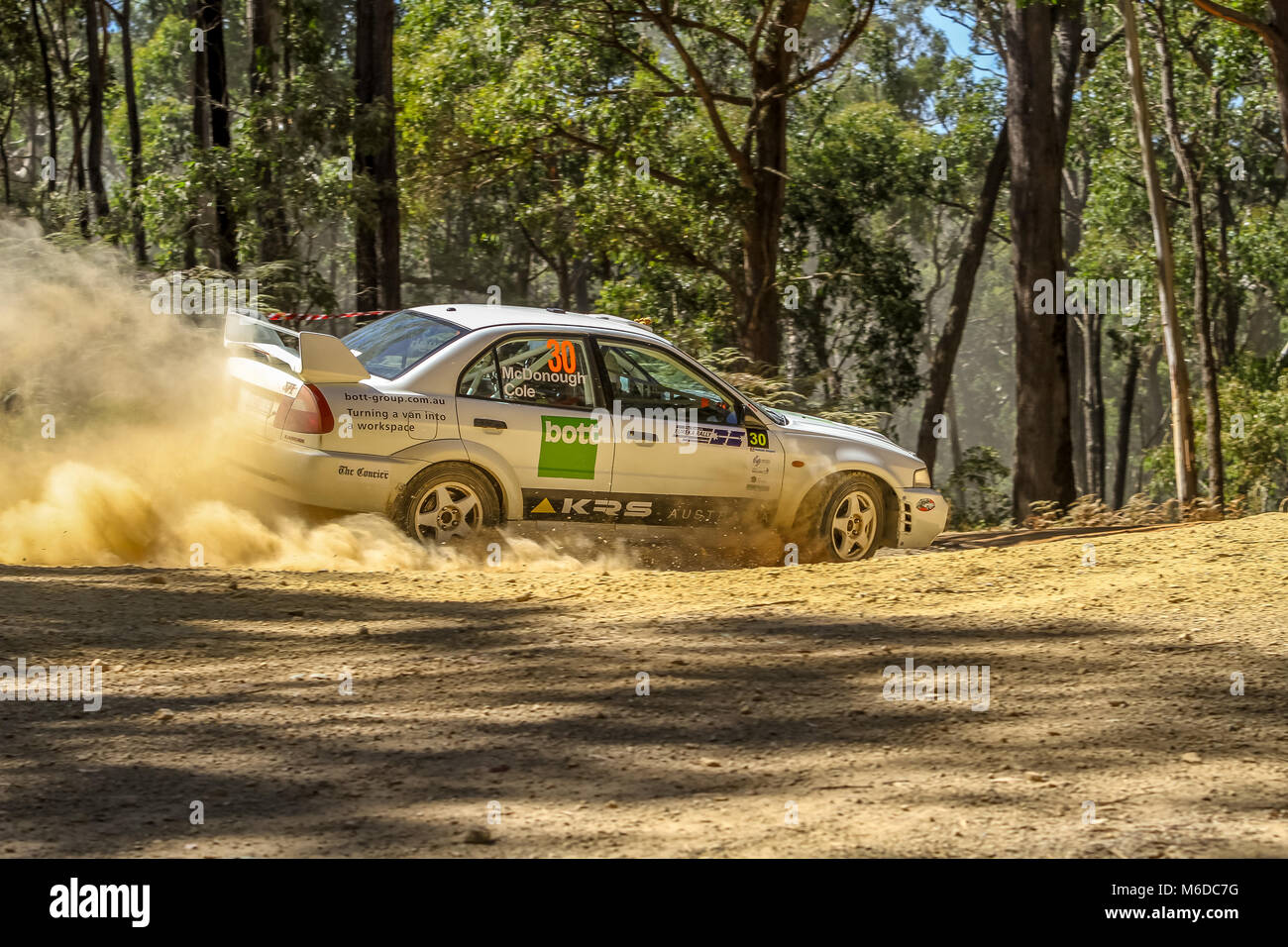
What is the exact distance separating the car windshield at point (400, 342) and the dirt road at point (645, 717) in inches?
57.7

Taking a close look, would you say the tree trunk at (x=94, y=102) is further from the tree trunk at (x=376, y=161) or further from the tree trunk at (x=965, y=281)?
the tree trunk at (x=965, y=281)

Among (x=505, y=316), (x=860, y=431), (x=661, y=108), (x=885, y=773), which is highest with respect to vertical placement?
(x=661, y=108)

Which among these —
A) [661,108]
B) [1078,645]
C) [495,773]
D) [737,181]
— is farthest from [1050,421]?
[495,773]

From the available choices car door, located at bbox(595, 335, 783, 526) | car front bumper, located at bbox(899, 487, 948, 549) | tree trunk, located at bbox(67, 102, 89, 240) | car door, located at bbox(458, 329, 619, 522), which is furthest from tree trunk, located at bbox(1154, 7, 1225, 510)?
tree trunk, located at bbox(67, 102, 89, 240)

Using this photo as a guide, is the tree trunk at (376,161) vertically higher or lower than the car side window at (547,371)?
higher

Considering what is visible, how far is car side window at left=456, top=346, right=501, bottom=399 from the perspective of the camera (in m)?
8.52

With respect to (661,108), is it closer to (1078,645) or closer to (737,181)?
(737,181)

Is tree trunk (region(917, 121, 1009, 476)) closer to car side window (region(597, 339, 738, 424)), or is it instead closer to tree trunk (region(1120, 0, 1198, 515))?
tree trunk (region(1120, 0, 1198, 515))

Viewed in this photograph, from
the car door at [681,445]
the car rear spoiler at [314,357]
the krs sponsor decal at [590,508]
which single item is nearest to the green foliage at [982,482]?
the car door at [681,445]

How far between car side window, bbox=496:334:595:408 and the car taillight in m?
1.14

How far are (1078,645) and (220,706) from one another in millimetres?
3704

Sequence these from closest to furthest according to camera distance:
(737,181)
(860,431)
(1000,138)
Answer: (860,431) → (737,181) → (1000,138)

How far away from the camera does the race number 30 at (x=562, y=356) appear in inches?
347

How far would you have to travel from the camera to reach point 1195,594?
285 inches
